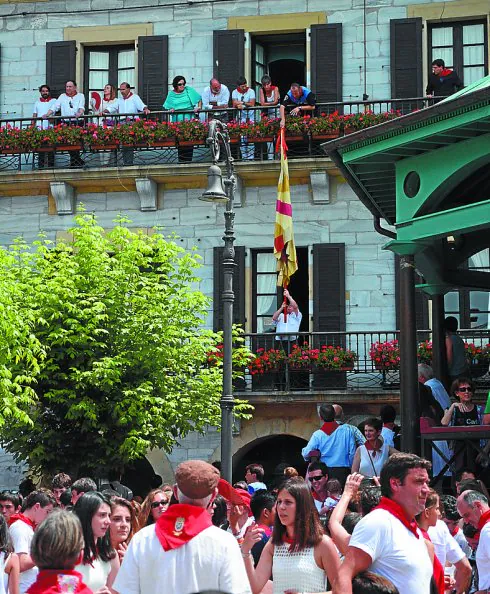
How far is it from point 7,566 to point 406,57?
65.0 feet

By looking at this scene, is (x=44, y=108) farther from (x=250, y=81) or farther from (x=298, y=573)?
(x=298, y=573)

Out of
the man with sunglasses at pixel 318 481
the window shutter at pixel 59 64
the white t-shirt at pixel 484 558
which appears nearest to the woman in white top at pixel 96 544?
the white t-shirt at pixel 484 558

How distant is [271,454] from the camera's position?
27703mm

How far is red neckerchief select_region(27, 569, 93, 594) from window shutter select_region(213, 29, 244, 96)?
2238cm

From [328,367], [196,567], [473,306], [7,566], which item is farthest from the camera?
[473,306]

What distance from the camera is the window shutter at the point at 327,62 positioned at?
89.8 ft

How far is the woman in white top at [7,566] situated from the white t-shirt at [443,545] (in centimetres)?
286

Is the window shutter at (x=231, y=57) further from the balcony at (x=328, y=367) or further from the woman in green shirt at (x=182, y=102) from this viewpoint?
the balcony at (x=328, y=367)

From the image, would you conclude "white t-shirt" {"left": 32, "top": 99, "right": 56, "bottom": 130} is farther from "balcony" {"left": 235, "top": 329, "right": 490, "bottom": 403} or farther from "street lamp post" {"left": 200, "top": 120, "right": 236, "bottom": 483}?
"street lamp post" {"left": 200, "top": 120, "right": 236, "bottom": 483}

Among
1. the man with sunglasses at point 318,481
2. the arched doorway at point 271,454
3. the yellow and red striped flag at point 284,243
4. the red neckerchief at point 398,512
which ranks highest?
the yellow and red striped flag at point 284,243

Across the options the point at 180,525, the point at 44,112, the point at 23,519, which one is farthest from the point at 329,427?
the point at 44,112

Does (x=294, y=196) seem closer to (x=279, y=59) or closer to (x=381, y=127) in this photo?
(x=279, y=59)

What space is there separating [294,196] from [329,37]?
10.9 ft

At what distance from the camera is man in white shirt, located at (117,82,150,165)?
2746 centimetres
